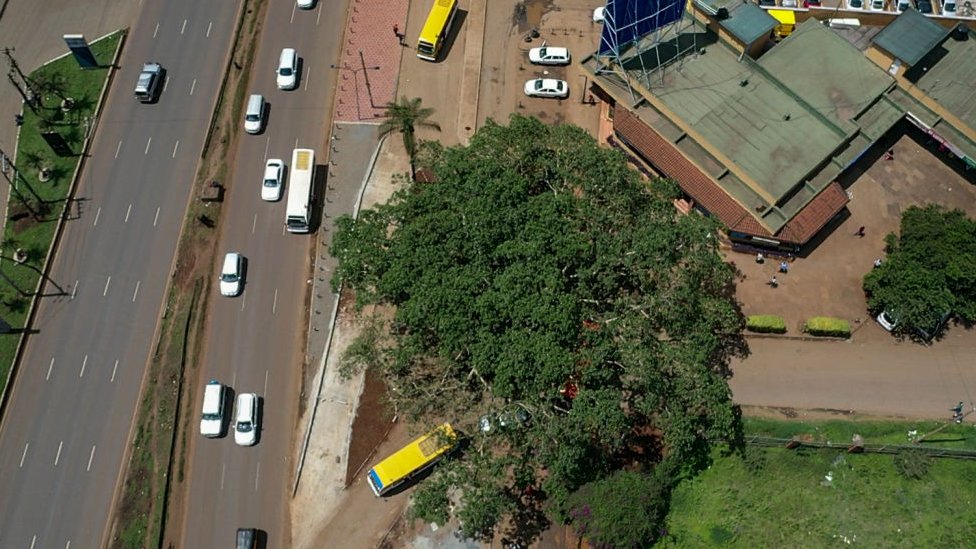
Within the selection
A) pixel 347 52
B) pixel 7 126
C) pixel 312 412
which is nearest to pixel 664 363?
pixel 312 412

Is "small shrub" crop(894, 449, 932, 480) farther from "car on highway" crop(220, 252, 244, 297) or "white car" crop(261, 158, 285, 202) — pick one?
"white car" crop(261, 158, 285, 202)

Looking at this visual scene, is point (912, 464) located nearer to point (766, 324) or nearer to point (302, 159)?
point (766, 324)

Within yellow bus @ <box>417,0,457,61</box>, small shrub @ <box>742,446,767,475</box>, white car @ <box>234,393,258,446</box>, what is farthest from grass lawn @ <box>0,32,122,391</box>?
small shrub @ <box>742,446,767,475</box>

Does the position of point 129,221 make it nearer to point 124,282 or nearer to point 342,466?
point 124,282

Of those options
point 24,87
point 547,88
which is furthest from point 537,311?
point 24,87

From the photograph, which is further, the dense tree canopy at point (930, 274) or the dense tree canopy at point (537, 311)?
the dense tree canopy at point (930, 274)

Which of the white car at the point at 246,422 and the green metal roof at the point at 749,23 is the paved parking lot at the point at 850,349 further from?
the white car at the point at 246,422

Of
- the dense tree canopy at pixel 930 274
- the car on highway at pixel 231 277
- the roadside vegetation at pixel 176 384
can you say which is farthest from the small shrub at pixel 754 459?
the car on highway at pixel 231 277
